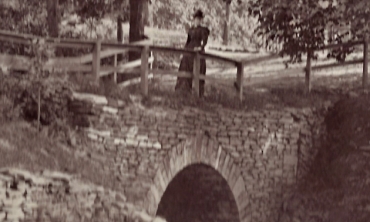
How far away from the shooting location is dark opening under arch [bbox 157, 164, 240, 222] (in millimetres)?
12656

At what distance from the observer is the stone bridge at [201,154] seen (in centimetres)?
1029

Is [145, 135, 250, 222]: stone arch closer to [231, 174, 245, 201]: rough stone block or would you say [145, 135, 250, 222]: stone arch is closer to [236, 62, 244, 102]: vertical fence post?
[231, 174, 245, 201]: rough stone block

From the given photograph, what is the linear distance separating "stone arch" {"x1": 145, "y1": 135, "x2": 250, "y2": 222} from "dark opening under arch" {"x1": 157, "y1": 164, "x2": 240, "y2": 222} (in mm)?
138

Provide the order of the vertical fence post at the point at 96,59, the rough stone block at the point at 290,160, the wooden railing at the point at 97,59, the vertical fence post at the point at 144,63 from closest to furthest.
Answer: the wooden railing at the point at 97,59
the vertical fence post at the point at 96,59
the vertical fence post at the point at 144,63
the rough stone block at the point at 290,160

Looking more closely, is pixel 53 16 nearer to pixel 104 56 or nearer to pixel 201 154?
pixel 104 56

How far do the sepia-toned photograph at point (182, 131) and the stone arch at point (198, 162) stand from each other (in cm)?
3

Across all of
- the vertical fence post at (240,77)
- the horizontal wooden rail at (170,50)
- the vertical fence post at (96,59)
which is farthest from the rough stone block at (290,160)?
the vertical fence post at (96,59)

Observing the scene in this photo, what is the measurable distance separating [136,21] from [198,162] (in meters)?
4.76

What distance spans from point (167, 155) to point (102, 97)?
5.27 ft

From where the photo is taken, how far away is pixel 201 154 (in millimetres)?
11750

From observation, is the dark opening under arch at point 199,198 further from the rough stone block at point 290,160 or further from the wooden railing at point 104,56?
the wooden railing at point 104,56

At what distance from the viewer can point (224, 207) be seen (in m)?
13.1

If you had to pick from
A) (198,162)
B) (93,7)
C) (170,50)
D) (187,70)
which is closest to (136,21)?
(93,7)

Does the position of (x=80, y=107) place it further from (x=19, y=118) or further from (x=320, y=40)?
(x=320, y=40)
